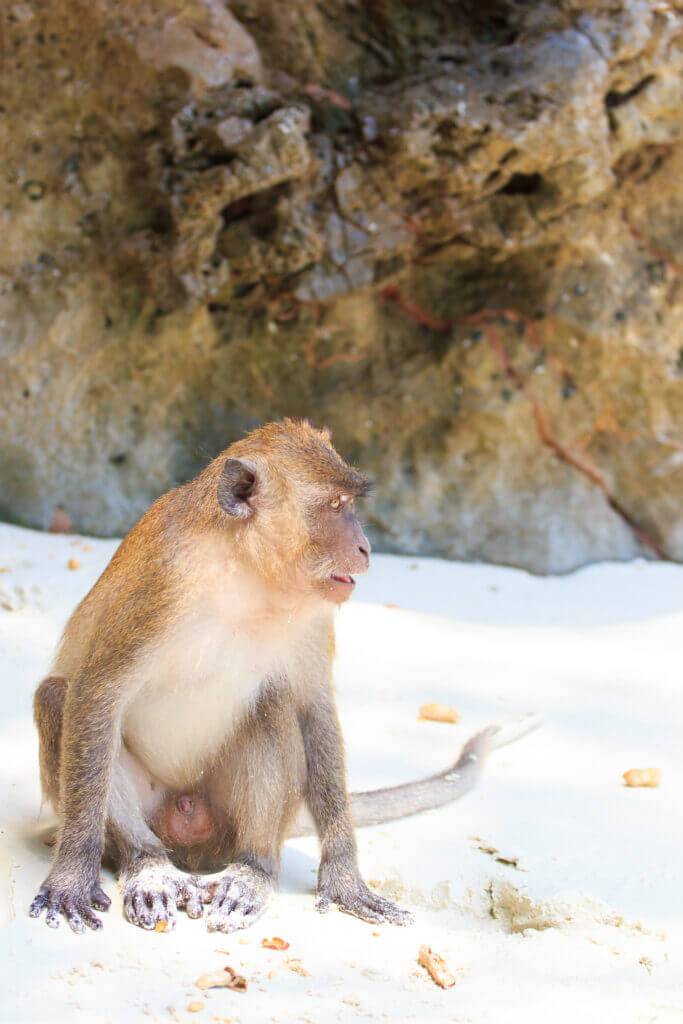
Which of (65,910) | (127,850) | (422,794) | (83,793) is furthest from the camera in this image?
(422,794)

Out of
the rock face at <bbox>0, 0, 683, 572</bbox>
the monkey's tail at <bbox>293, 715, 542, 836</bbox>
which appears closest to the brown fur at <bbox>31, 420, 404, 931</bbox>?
the monkey's tail at <bbox>293, 715, 542, 836</bbox>

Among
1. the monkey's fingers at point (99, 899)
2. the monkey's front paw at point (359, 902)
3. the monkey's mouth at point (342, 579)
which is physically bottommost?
the monkey's front paw at point (359, 902)

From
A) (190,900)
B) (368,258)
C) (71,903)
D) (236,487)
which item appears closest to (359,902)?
(190,900)

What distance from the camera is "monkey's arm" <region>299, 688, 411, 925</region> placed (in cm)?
300

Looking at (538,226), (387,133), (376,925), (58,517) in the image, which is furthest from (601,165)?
(376,925)

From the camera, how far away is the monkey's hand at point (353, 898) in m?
2.89

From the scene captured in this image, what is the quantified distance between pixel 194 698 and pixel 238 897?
474 mm

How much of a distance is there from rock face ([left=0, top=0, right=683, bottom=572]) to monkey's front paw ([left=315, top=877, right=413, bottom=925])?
10.8 feet

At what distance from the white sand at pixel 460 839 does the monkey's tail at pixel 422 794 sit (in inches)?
1.8

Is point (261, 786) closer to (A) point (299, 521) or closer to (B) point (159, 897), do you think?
(B) point (159, 897)

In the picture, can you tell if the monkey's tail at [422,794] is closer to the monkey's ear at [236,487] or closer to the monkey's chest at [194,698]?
the monkey's chest at [194,698]

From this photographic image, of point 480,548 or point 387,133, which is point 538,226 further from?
point 480,548

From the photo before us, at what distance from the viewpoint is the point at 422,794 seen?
364 cm

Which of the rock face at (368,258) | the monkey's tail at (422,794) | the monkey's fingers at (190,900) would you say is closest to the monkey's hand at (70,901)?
the monkey's fingers at (190,900)
